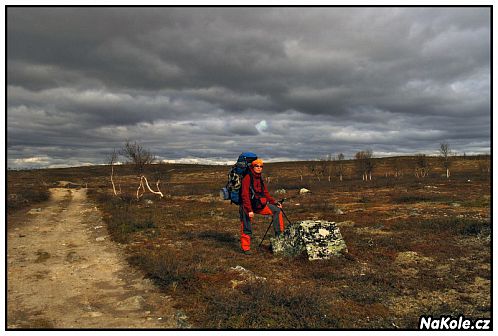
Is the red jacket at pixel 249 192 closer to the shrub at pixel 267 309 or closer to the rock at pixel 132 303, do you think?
the shrub at pixel 267 309

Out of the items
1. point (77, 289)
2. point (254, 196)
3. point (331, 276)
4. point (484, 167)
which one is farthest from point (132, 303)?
point (484, 167)

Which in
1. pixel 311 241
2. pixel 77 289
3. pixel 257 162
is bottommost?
pixel 77 289

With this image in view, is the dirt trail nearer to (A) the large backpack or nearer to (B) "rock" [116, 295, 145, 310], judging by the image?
(B) "rock" [116, 295, 145, 310]

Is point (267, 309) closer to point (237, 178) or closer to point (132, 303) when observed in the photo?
point (132, 303)

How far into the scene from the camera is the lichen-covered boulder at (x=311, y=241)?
11.0 meters

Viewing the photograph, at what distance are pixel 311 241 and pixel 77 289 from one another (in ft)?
23.4

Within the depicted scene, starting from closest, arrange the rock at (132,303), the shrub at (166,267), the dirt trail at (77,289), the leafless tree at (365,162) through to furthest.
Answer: the dirt trail at (77,289), the rock at (132,303), the shrub at (166,267), the leafless tree at (365,162)

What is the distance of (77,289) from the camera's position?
25.7ft

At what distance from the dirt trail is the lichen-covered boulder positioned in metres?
4.96

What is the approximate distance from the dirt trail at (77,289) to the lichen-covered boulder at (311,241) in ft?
16.3

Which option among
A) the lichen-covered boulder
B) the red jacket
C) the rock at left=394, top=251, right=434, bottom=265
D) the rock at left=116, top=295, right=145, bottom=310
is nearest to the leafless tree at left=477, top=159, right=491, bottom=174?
the rock at left=394, top=251, right=434, bottom=265

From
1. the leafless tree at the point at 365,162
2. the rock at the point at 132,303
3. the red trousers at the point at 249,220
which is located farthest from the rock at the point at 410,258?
the leafless tree at the point at 365,162
